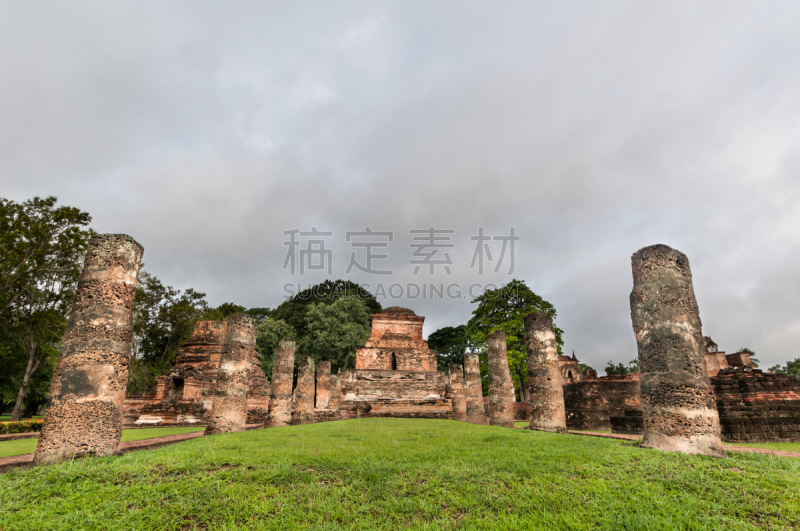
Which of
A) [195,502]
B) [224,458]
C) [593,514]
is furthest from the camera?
[224,458]

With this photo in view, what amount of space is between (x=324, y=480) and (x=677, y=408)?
591cm

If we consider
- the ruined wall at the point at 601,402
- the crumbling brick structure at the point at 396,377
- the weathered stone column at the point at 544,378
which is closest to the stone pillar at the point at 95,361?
the weathered stone column at the point at 544,378

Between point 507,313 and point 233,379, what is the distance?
23.5m

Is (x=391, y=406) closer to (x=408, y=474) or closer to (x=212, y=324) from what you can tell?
(x=212, y=324)

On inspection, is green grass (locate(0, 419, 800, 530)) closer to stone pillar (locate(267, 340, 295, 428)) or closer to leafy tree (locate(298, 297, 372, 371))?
stone pillar (locate(267, 340, 295, 428))

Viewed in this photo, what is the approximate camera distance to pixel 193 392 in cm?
1962

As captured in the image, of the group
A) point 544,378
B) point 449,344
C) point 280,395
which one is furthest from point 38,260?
point 449,344

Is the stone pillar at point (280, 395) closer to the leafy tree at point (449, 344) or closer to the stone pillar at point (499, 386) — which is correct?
the stone pillar at point (499, 386)

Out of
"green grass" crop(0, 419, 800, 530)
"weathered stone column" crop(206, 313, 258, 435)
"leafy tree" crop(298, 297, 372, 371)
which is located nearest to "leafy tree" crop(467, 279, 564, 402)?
"leafy tree" crop(298, 297, 372, 371)

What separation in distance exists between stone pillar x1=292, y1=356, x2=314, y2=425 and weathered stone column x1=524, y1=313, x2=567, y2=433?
10276 millimetres

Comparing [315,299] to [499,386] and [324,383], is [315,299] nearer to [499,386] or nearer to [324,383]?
[324,383]

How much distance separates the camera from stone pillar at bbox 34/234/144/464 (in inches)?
236

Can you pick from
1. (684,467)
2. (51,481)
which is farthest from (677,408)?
(51,481)

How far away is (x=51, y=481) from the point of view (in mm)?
4566
